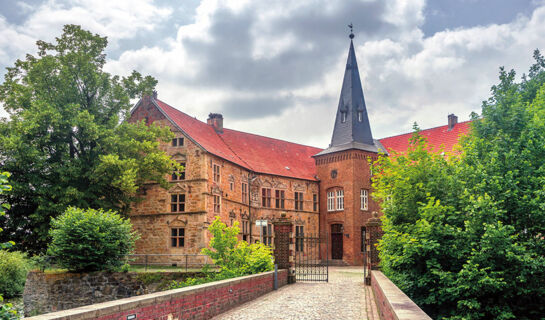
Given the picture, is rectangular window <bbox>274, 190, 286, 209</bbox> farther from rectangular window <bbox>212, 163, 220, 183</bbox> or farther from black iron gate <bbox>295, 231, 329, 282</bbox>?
rectangular window <bbox>212, 163, 220, 183</bbox>

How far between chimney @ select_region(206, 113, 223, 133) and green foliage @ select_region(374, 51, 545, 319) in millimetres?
24608

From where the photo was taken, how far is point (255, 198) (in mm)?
37125

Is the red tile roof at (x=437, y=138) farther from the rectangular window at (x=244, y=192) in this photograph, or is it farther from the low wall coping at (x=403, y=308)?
the low wall coping at (x=403, y=308)

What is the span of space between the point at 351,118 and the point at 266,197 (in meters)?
10.7

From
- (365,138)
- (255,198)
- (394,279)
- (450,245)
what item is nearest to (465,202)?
(450,245)

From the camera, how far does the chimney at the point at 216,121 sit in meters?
39.5

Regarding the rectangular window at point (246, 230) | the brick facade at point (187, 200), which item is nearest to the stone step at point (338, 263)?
the rectangular window at point (246, 230)

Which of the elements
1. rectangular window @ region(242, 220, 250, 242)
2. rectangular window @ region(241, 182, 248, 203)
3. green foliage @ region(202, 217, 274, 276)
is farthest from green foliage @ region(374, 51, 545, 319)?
rectangular window @ region(241, 182, 248, 203)

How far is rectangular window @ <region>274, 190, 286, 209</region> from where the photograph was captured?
39.2 m

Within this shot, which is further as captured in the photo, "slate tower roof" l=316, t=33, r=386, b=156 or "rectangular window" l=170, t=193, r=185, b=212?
"slate tower roof" l=316, t=33, r=386, b=156

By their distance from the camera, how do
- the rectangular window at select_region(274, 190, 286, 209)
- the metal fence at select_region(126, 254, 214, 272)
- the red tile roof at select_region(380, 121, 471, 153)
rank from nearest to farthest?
the metal fence at select_region(126, 254, 214, 272) → the rectangular window at select_region(274, 190, 286, 209) → the red tile roof at select_region(380, 121, 471, 153)

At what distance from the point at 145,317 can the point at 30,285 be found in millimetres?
15449

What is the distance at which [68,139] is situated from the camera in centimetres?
2619

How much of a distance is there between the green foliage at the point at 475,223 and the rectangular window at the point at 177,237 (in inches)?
638
